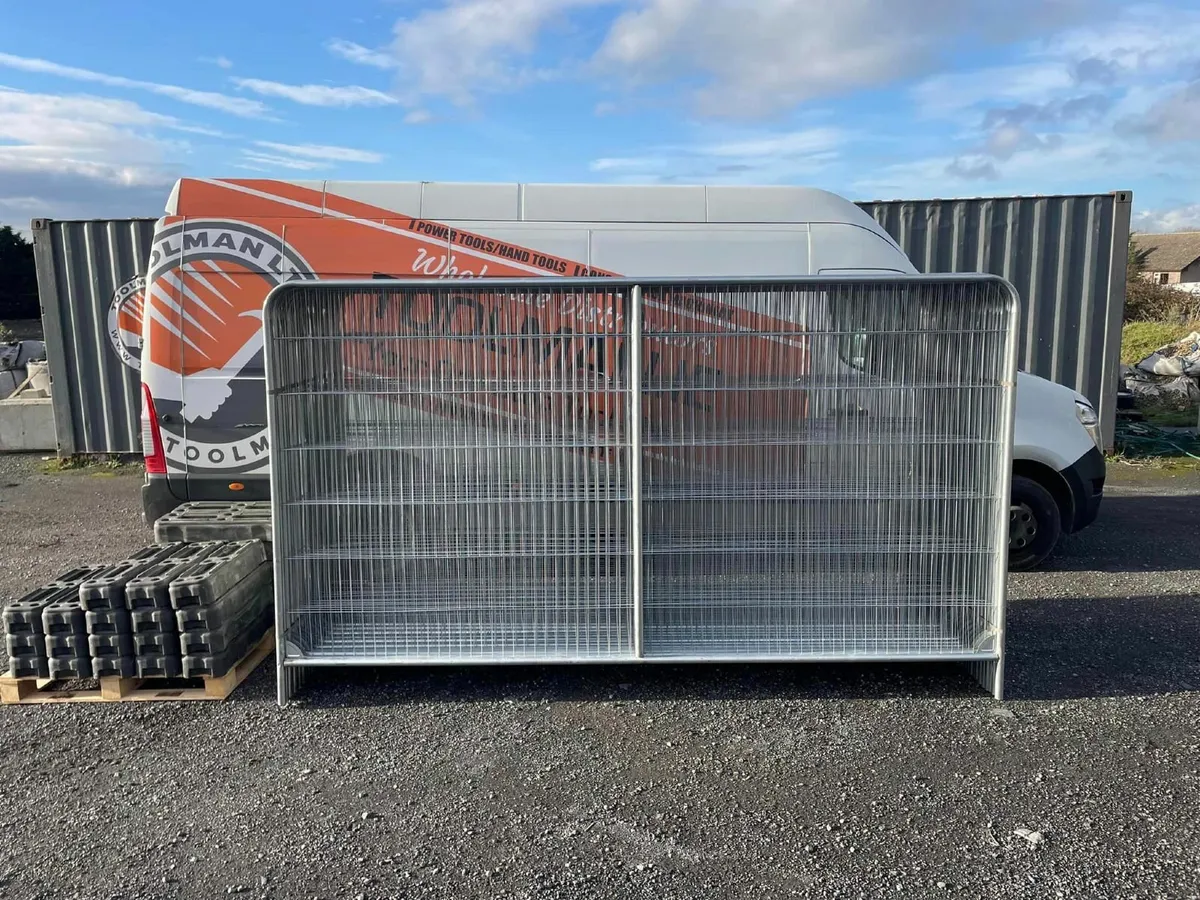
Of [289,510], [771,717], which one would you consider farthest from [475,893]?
[289,510]

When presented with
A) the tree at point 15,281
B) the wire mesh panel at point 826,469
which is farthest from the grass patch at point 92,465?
the tree at point 15,281

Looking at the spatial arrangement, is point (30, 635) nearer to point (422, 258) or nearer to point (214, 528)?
point (214, 528)

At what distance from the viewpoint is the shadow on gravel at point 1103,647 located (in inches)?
165

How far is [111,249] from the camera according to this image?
9.86 m

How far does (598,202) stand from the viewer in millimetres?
5734

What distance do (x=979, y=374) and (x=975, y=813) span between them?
1946 mm

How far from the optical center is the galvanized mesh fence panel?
13.0ft

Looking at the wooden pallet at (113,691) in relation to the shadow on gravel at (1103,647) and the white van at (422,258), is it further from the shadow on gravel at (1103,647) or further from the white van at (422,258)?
the shadow on gravel at (1103,647)

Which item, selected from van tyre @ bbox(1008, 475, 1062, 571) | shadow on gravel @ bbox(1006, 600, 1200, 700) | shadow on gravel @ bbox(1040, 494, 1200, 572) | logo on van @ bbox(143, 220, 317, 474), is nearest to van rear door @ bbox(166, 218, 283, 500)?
logo on van @ bbox(143, 220, 317, 474)

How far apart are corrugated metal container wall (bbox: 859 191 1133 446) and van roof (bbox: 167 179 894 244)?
4299 millimetres

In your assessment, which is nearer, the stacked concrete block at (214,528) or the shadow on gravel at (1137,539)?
the stacked concrete block at (214,528)

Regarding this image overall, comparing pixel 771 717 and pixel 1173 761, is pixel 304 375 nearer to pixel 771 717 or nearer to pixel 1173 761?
pixel 771 717

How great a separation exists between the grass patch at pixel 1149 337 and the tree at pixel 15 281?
36464 millimetres

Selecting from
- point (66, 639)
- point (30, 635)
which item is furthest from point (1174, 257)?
point (30, 635)
